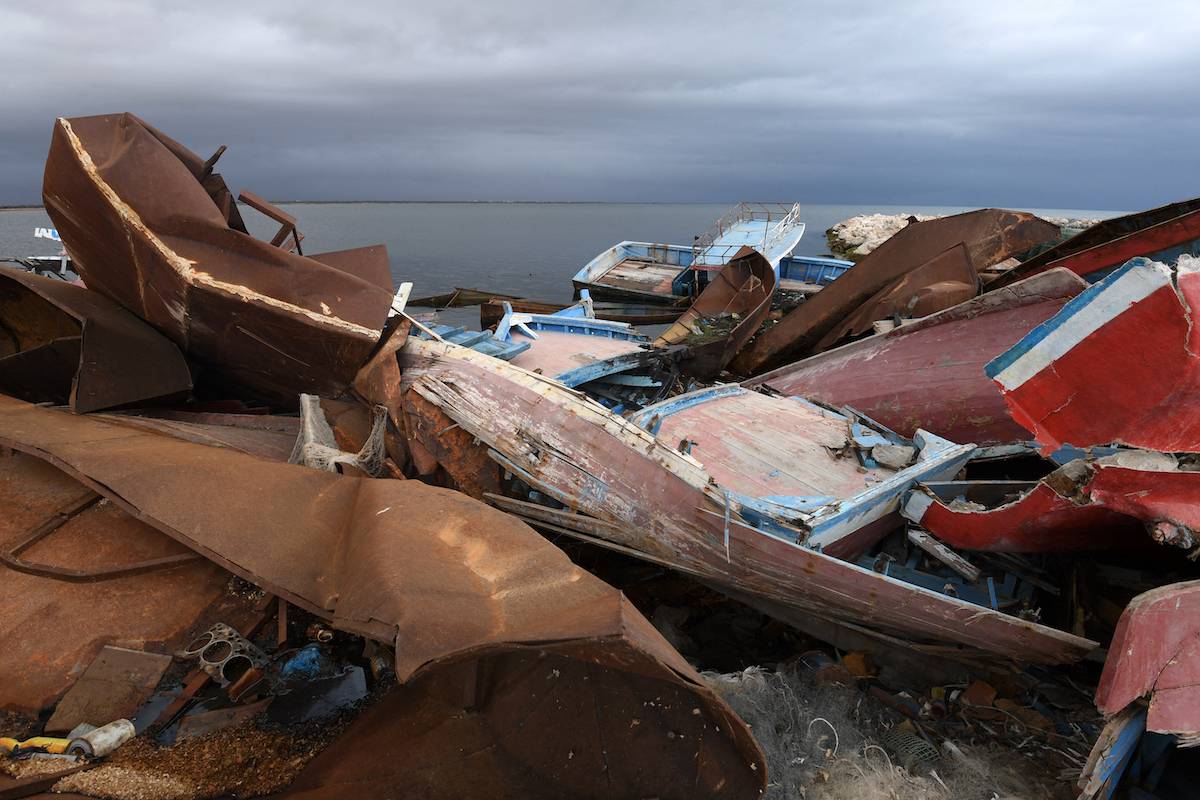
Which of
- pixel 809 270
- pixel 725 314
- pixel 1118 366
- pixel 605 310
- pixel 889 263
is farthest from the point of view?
pixel 605 310

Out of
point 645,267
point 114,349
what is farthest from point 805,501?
point 645,267

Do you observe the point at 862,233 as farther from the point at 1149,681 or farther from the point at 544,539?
the point at 544,539

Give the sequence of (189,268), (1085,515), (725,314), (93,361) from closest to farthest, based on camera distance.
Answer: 1. (1085,515)
2. (93,361)
3. (189,268)
4. (725,314)

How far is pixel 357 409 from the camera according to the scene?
4.85 metres

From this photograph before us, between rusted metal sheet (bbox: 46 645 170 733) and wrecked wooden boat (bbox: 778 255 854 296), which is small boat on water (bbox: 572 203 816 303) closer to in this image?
wrecked wooden boat (bbox: 778 255 854 296)

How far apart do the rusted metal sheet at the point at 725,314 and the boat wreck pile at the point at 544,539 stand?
50.1 inches

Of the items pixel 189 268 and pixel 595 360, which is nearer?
pixel 189 268

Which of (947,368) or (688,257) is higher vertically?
(688,257)

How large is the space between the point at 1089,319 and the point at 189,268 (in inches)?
201

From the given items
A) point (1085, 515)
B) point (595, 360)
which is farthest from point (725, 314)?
point (1085, 515)

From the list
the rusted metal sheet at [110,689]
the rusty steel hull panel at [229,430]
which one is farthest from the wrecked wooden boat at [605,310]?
the rusted metal sheet at [110,689]

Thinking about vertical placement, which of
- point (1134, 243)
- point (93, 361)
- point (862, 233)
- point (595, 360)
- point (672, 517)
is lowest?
point (672, 517)

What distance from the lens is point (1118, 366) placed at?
260 cm

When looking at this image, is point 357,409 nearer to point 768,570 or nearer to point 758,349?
point 768,570
